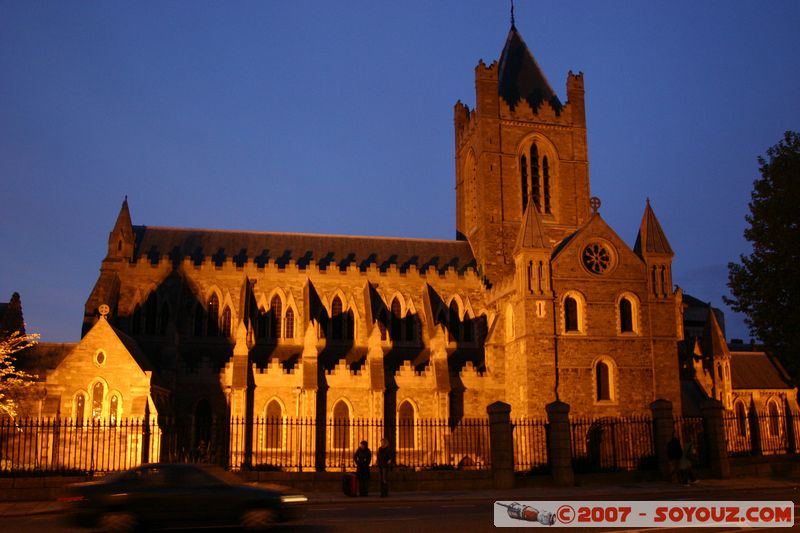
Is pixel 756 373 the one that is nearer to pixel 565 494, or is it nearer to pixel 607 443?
pixel 607 443

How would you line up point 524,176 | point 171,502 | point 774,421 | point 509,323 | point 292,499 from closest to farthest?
1. point 171,502
2. point 292,499
3. point 509,323
4. point 774,421
5. point 524,176

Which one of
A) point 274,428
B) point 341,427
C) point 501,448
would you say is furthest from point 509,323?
point 501,448

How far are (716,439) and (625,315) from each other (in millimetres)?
11861

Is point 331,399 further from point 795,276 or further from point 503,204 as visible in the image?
point 795,276

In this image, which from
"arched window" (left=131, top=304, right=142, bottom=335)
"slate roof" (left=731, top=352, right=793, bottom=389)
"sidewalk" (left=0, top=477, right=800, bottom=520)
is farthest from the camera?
"slate roof" (left=731, top=352, right=793, bottom=389)

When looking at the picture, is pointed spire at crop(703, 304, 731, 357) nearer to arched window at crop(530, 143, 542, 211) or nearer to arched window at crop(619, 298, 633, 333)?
arched window at crop(619, 298, 633, 333)

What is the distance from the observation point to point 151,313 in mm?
45188

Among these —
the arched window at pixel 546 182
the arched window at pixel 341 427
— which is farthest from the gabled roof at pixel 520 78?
the arched window at pixel 341 427

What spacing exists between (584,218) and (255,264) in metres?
20.5

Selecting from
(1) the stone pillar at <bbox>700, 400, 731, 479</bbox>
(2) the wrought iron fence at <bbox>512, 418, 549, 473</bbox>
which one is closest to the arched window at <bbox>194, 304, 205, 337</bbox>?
(2) the wrought iron fence at <bbox>512, 418, 549, 473</bbox>

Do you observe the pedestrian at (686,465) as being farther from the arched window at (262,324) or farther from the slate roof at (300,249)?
the arched window at (262,324)

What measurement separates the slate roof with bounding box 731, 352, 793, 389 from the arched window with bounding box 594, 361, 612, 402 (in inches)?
685

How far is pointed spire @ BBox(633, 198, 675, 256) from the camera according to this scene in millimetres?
42188

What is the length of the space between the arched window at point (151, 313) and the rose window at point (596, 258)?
22445mm
